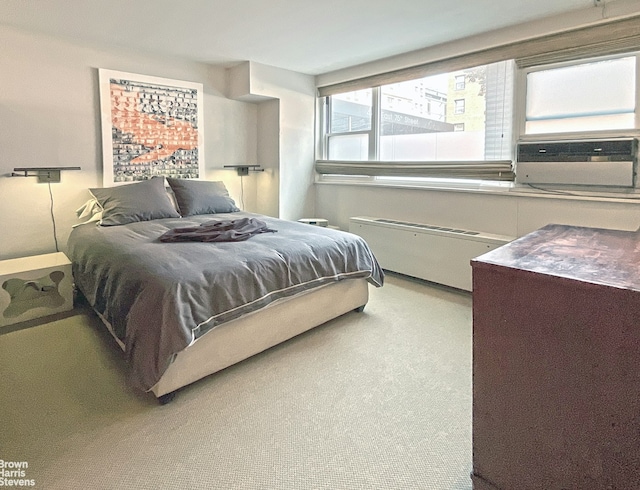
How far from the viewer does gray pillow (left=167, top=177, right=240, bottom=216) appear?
4.04m

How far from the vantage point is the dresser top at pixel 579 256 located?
112 cm

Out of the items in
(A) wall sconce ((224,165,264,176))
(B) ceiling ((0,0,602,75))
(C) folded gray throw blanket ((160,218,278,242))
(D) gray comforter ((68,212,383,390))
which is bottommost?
(D) gray comforter ((68,212,383,390))

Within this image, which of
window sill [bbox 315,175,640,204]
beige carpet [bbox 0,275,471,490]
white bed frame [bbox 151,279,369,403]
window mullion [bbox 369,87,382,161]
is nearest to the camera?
beige carpet [bbox 0,275,471,490]

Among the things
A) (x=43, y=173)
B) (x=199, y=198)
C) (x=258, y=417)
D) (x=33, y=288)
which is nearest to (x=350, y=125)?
(x=199, y=198)

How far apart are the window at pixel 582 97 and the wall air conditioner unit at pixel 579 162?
0.15 m


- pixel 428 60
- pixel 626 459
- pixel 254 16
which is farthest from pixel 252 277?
pixel 428 60

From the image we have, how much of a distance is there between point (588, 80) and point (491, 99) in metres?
0.77

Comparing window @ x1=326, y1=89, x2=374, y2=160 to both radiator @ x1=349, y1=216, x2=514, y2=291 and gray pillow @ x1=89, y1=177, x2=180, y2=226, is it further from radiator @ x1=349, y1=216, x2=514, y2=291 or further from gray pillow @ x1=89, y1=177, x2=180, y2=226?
gray pillow @ x1=89, y1=177, x2=180, y2=226

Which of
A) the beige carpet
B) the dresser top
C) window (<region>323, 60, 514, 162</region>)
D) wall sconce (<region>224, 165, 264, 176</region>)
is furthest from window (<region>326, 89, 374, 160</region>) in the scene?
the dresser top

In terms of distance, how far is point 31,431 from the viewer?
1.83 meters

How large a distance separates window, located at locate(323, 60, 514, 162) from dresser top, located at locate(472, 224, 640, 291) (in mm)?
2180

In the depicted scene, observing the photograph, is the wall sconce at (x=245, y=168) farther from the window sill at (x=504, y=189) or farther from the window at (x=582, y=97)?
the window at (x=582, y=97)

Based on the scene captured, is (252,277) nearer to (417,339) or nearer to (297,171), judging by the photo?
(417,339)

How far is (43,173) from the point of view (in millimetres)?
3639
